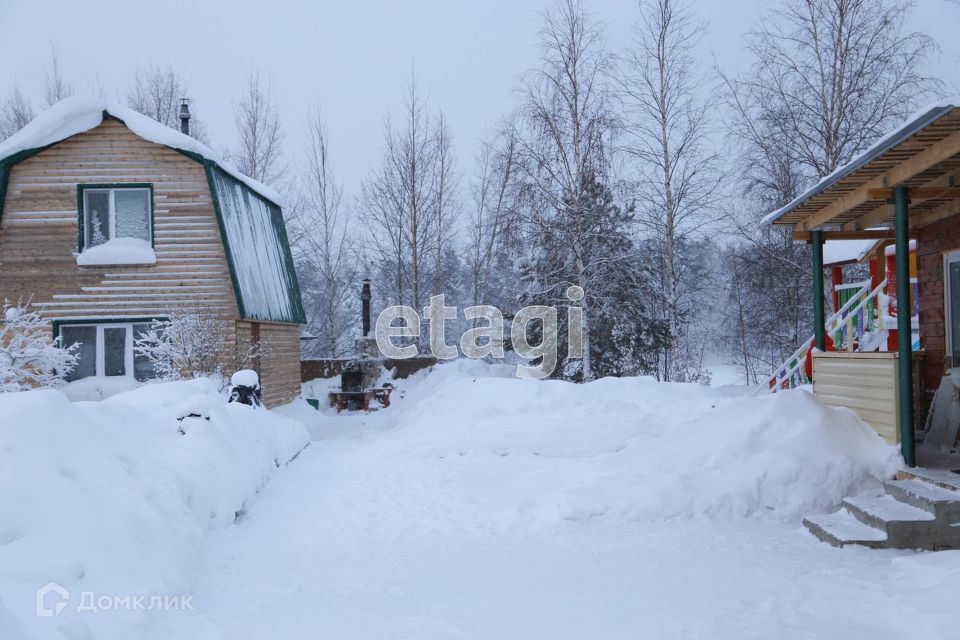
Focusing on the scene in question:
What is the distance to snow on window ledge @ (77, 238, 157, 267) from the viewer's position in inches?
551

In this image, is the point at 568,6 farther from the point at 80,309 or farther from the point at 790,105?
the point at 80,309

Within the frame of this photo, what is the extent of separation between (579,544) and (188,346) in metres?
9.78

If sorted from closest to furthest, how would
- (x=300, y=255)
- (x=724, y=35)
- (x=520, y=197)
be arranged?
(x=520, y=197)
(x=724, y=35)
(x=300, y=255)

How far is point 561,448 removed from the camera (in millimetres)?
9727

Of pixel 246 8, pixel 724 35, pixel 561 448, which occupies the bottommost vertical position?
pixel 561 448

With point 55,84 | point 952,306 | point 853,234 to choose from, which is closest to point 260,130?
point 55,84

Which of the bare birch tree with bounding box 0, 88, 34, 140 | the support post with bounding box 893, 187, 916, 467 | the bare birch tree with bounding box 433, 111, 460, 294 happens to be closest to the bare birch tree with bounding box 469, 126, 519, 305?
the bare birch tree with bounding box 433, 111, 460, 294

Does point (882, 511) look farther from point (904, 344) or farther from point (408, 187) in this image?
point (408, 187)

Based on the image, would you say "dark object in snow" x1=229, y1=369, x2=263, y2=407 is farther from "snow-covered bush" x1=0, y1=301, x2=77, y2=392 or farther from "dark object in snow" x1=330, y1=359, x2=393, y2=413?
"dark object in snow" x1=330, y1=359, x2=393, y2=413

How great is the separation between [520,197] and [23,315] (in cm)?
1096

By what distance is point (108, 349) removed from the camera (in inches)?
559

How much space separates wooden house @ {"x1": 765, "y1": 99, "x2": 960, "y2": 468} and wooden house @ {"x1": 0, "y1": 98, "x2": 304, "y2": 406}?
35.3 ft

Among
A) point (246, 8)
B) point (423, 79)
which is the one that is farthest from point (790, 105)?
point (246, 8)

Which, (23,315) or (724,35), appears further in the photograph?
(724,35)
